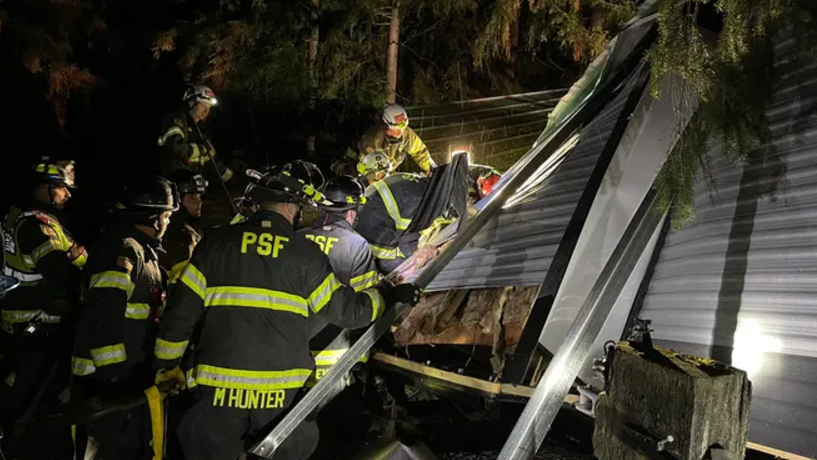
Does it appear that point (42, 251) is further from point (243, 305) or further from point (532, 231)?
point (532, 231)

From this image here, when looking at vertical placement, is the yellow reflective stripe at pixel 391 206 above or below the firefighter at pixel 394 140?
below

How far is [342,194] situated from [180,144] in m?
3.84

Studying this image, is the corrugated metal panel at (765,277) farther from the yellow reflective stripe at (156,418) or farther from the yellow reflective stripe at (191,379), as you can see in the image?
the yellow reflective stripe at (156,418)

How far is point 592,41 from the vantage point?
1005 cm

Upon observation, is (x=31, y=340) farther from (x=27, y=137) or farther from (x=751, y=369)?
(x=27, y=137)

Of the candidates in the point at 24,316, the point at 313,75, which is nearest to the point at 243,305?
the point at 24,316

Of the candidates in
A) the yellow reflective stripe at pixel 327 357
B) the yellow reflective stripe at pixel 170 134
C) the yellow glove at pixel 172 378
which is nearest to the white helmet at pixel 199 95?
the yellow reflective stripe at pixel 170 134

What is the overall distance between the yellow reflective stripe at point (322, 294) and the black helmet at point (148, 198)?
6.10 feet

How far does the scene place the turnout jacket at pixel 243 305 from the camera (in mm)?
3510

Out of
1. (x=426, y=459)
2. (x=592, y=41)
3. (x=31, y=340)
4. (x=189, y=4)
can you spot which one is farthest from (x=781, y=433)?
(x=189, y=4)

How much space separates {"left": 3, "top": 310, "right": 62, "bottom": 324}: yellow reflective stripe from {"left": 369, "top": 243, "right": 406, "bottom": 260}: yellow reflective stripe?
123 inches

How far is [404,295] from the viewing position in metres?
3.77

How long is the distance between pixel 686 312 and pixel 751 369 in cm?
42

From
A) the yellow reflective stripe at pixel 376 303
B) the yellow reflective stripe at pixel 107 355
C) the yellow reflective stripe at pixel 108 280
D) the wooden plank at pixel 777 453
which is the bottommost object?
the yellow reflective stripe at pixel 107 355
